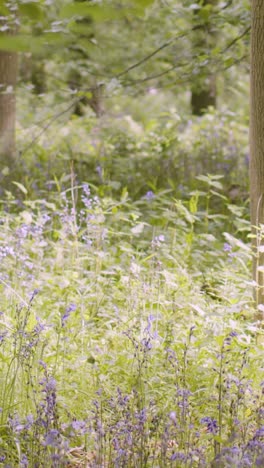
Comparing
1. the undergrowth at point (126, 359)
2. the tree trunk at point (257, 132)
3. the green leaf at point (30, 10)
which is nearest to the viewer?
the green leaf at point (30, 10)

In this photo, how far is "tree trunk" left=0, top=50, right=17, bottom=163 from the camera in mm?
7453

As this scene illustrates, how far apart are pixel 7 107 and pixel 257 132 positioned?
431 cm

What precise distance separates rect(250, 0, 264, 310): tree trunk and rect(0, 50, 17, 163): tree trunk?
398 cm

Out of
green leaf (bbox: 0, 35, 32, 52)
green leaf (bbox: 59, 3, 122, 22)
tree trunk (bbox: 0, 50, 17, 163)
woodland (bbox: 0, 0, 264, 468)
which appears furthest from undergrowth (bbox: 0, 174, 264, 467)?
tree trunk (bbox: 0, 50, 17, 163)

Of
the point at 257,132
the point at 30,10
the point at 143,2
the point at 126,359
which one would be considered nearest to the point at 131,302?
the point at 126,359

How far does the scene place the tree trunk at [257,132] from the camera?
3.96 metres

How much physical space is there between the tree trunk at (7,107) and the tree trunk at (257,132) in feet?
13.0

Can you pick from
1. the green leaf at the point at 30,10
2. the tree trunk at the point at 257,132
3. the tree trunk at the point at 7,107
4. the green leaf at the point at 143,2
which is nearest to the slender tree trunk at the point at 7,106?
the tree trunk at the point at 7,107

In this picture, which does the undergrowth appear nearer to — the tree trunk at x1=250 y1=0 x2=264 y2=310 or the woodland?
the woodland

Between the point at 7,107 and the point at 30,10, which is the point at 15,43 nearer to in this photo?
the point at 30,10

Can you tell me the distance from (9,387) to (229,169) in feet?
16.5

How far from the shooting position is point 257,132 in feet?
13.3

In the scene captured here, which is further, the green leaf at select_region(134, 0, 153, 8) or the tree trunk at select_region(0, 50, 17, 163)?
the tree trunk at select_region(0, 50, 17, 163)

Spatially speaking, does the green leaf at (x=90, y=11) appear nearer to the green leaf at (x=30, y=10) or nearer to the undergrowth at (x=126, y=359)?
the green leaf at (x=30, y=10)
